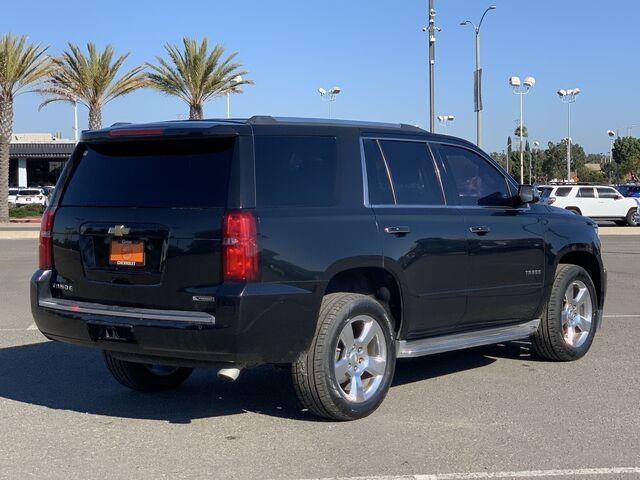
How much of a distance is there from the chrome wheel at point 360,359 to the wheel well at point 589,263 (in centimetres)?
275

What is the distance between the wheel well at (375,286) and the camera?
5.75 meters

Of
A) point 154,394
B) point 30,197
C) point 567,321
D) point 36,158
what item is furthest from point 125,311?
point 36,158

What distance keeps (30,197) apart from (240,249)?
47916 millimetres

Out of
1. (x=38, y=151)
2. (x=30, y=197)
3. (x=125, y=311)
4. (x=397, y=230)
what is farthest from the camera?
(x=38, y=151)

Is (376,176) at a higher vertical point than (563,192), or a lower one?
lower

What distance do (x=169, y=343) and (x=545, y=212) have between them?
3755 millimetres

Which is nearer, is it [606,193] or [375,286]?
[375,286]

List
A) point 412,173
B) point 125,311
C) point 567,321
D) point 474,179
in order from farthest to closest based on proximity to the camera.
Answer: point 567,321, point 474,179, point 412,173, point 125,311

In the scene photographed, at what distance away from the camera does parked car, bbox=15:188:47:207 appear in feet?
161

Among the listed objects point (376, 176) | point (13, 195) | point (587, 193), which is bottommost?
point (376, 176)

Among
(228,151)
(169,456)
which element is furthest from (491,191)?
(169,456)

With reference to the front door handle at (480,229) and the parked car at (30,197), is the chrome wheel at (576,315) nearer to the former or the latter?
the front door handle at (480,229)

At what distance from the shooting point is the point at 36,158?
64938 millimetres

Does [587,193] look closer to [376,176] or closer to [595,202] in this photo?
[595,202]
